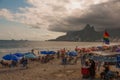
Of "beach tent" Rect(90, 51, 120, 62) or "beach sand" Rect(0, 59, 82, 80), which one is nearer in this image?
"beach tent" Rect(90, 51, 120, 62)

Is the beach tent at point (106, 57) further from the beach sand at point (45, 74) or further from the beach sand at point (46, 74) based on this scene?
the beach sand at point (45, 74)

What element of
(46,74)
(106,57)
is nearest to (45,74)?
(46,74)

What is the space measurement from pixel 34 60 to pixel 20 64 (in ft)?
17.3

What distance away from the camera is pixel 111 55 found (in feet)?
63.7

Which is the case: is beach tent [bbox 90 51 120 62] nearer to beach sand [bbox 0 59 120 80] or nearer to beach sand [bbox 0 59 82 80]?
beach sand [bbox 0 59 120 80]

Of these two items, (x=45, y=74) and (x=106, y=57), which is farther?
(x=45, y=74)

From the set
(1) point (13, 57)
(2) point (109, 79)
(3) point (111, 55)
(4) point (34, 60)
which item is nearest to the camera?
(2) point (109, 79)

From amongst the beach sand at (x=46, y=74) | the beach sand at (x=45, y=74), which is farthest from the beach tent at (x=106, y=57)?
the beach sand at (x=45, y=74)

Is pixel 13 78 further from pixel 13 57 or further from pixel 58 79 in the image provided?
pixel 13 57

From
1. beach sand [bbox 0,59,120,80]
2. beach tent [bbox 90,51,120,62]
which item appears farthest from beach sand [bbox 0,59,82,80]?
beach tent [bbox 90,51,120,62]

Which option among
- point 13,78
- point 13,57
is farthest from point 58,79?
point 13,57

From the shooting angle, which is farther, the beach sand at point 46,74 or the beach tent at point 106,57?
the beach sand at point 46,74

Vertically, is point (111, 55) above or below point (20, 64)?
above

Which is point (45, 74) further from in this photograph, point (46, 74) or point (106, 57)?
point (106, 57)
